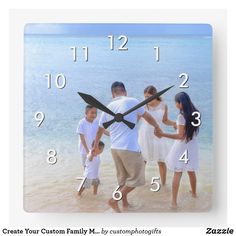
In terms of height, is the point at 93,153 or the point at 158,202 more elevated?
the point at 93,153

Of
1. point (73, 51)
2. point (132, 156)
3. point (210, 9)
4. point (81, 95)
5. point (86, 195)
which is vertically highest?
point (210, 9)

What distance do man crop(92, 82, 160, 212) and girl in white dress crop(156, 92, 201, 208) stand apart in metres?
0.12

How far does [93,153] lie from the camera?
2.15 meters

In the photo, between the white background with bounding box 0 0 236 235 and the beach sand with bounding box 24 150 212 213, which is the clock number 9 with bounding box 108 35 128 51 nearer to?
the white background with bounding box 0 0 236 235

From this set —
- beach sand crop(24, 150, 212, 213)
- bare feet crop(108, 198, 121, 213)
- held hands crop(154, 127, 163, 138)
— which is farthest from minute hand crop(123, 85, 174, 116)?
bare feet crop(108, 198, 121, 213)

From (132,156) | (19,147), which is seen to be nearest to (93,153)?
(132,156)

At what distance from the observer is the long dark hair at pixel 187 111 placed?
216 centimetres

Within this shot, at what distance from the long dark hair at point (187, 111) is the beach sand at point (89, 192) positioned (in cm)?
15

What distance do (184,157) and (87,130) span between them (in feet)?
1.49

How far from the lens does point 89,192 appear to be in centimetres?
214

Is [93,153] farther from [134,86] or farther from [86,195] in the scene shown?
[134,86]

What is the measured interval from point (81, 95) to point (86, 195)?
17.8 inches

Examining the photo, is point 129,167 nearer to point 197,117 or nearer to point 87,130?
point 87,130

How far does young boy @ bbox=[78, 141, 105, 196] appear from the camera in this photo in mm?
2143
